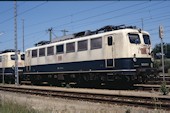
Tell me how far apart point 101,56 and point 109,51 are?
78 centimetres

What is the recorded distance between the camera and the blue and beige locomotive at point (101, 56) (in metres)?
18.4

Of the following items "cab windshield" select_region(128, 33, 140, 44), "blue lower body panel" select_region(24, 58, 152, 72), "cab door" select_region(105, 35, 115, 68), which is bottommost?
"blue lower body panel" select_region(24, 58, 152, 72)

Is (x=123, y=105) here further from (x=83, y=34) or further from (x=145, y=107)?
(x=83, y=34)

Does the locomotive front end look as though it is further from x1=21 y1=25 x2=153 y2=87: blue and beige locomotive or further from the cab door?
the cab door

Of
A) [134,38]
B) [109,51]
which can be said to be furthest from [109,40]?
[134,38]

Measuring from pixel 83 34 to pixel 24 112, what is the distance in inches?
541

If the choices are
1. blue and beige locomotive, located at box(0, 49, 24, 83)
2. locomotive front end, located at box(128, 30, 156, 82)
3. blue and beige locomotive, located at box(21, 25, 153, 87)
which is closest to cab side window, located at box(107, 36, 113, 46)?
blue and beige locomotive, located at box(21, 25, 153, 87)

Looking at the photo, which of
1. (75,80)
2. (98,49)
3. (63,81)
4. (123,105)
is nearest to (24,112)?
(123,105)

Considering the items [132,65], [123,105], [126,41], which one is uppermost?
[126,41]

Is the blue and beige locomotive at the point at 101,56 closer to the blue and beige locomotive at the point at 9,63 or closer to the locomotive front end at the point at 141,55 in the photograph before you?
the locomotive front end at the point at 141,55

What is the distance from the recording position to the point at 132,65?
1816 centimetres

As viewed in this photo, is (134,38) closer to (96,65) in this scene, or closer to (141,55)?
(141,55)

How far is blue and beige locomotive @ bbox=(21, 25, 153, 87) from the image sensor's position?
1839 cm

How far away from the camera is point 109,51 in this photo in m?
19.2
